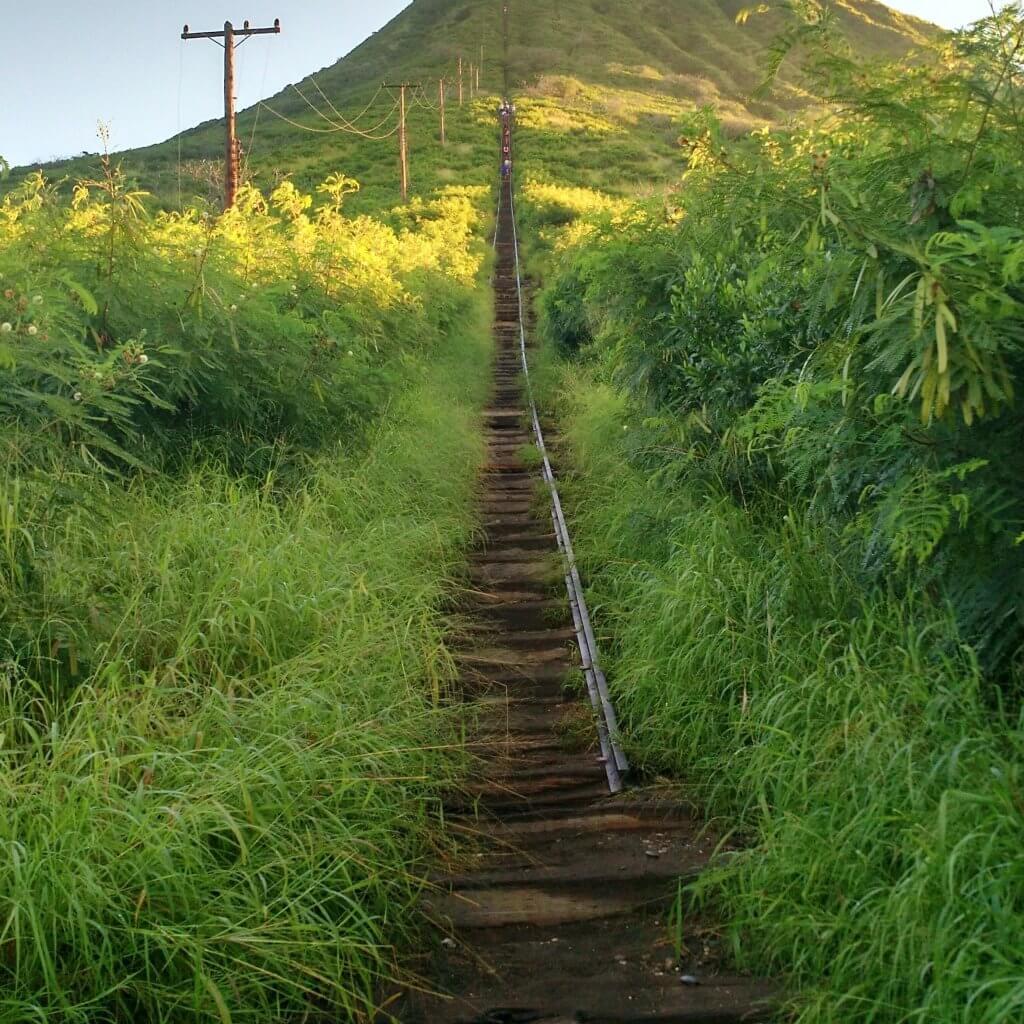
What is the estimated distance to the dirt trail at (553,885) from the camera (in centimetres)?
358

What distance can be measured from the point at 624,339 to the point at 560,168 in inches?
1905

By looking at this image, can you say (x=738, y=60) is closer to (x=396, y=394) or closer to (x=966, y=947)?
(x=396, y=394)

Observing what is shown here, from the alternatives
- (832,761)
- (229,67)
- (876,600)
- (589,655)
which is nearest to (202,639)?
(589,655)

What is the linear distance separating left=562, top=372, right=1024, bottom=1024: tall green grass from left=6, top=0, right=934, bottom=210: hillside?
2412mm

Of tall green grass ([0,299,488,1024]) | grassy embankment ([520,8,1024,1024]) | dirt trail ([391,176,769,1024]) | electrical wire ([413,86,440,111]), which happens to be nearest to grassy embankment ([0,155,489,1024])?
tall green grass ([0,299,488,1024])

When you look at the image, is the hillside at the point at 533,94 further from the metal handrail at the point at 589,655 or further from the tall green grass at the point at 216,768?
the tall green grass at the point at 216,768

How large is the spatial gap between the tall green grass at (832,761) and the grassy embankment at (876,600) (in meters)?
0.01

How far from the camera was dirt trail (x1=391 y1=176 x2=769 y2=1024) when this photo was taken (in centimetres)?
358

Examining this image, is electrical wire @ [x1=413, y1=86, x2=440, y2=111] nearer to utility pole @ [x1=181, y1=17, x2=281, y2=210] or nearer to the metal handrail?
utility pole @ [x1=181, y1=17, x2=281, y2=210]

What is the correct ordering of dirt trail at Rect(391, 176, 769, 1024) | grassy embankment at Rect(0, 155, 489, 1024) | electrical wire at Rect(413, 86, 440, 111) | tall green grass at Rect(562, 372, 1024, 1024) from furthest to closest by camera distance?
electrical wire at Rect(413, 86, 440, 111) → dirt trail at Rect(391, 176, 769, 1024) → grassy embankment at Rect(0, 155, 489, 1024) → tall green grass at Rect(562, 372, 1024, 1024)

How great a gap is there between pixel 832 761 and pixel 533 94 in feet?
306

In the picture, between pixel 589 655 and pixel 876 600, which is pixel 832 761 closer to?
pixel 876 600

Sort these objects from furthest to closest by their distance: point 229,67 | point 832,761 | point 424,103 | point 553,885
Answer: point 424,103, point 229,67, point 553,885, point 832,761

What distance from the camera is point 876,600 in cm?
498
